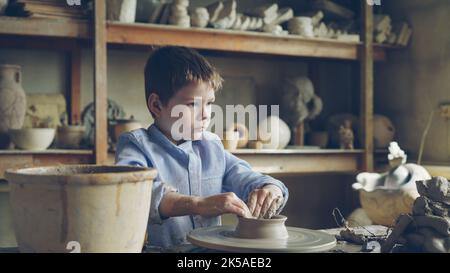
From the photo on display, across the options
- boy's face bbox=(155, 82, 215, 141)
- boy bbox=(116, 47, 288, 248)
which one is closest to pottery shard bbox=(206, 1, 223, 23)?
boy bbox=(116, 47, 288, 248)

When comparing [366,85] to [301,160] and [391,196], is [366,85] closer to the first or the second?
[301,160]

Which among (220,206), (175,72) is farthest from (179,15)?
(220,206)

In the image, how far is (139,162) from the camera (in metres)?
1.65

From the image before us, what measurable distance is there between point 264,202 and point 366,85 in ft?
8.88

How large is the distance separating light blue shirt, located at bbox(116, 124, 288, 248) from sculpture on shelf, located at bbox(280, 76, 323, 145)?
7.24ft

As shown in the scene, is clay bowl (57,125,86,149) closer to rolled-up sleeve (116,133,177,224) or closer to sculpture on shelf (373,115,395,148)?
rolled-up sleeve (116,133,177,224)

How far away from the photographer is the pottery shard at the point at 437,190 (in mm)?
1378

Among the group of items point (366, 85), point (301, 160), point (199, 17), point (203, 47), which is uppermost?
point (199, 17)

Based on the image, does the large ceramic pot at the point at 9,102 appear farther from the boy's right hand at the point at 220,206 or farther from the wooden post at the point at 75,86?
the boy's right hand at the point at 220,206

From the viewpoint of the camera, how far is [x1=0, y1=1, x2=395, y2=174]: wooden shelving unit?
3.29 meters

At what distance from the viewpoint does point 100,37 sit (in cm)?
331

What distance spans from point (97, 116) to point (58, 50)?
2.50 ft
